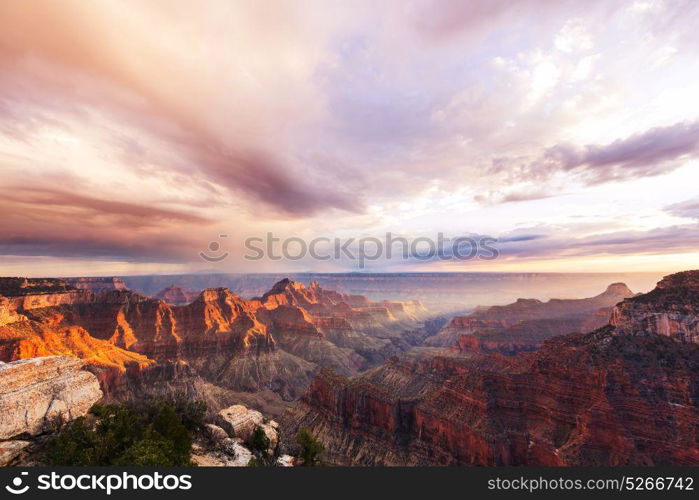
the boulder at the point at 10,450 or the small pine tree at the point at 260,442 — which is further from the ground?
the boulder at the point at 10,450

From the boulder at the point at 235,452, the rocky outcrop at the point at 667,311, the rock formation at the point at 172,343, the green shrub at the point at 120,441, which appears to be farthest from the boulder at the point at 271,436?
the rock formation at the point at 172,343

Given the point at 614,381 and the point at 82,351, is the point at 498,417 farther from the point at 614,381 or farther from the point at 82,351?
the point at 82,351

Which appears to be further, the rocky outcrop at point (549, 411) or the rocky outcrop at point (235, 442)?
the rocky outcrop at point (549, 411)

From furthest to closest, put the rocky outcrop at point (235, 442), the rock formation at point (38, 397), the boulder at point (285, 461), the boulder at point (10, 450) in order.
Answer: the boulder at point (285, 461) → the rocky outcrop at point (235, 442) → the rock formation at point (38, 397) → the boulder at point (10, 450)

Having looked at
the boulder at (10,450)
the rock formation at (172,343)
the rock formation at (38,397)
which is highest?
the rock formation at (38,397)

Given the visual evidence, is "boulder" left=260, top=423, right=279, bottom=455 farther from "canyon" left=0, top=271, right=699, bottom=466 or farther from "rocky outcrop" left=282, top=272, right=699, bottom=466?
"rocky outcrop" left=282, top=272, right=699, bottom=466

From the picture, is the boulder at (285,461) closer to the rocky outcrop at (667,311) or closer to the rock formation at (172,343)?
the rocky outcrop at (667,311)
